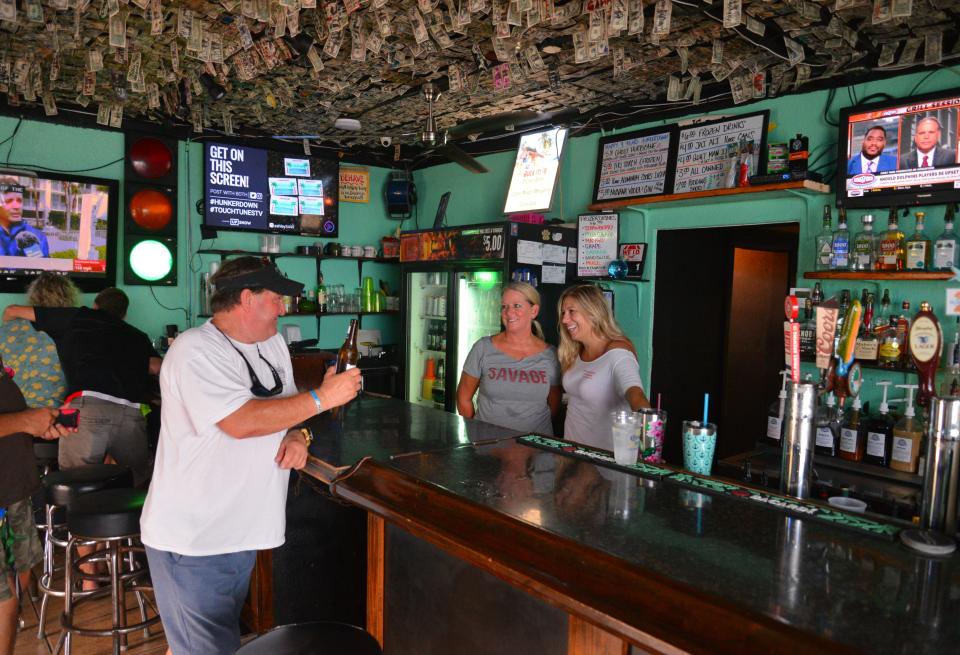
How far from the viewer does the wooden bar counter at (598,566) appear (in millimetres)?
1153

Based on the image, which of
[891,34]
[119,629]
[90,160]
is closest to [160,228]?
[90,160]

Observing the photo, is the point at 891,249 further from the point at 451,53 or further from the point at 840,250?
the point at 451,53

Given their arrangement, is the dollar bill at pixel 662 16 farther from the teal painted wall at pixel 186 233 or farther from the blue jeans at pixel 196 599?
the teal painted wall at pixel 186 233

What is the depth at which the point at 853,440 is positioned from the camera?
3.24 metres

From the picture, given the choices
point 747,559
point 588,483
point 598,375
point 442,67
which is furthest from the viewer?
point 442,67

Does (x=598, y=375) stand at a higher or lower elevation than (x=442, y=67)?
lower

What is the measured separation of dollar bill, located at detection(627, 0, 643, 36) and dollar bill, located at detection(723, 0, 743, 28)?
0.37 m

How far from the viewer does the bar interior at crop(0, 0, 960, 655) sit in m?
1.58

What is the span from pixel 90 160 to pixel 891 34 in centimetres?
559

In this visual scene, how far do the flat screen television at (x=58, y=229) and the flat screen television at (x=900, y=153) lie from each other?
531 centimetres

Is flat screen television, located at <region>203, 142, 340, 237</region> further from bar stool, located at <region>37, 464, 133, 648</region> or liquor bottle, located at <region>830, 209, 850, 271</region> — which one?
liquor bottle, located at <region>830, 209, 850, 271</region>

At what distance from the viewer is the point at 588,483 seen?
6.23 ft

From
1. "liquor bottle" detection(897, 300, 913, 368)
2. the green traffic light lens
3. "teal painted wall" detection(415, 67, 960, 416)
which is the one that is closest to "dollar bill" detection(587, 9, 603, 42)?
"teal painted wall" detection(415, 67, 960, 416)

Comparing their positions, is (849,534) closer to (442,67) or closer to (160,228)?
(442,67)
